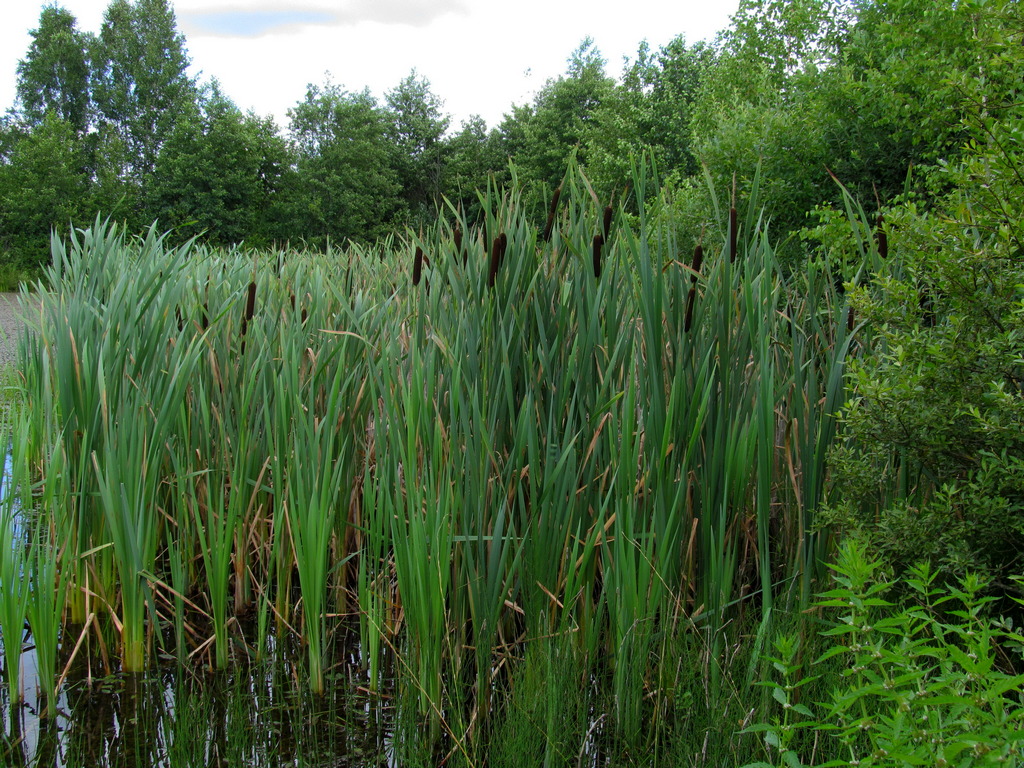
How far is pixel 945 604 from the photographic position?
2.13 meters

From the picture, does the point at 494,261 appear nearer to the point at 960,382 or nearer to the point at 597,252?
the point at 597,252

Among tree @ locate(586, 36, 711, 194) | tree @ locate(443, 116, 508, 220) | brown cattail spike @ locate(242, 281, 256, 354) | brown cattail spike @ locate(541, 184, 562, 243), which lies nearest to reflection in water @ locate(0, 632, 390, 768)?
brown cattail spike @ locate(242, 281, 256, 354)

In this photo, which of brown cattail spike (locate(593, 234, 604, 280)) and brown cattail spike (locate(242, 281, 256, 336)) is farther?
brown cattail spike (locate(242, 281, 256, 336))

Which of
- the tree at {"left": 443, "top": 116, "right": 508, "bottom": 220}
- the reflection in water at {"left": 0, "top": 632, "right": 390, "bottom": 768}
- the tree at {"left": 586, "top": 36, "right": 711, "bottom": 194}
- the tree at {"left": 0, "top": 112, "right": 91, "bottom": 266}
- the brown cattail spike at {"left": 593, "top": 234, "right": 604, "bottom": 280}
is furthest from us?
the tree at {"left": 443, "top": 116, "right": 508, "bottom": 220}

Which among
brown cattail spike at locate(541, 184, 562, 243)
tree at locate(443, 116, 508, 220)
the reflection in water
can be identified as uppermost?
tree at locate(443, 116, 508, 220)

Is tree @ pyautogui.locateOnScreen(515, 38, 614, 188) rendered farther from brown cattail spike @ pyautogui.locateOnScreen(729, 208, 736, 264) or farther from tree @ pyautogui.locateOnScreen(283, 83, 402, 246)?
brown cattail spike @ pyautogui.locateOnScreen(729, 208, 736, 264)

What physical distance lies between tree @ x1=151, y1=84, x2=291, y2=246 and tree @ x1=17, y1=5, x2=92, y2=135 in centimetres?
Answer: 1194

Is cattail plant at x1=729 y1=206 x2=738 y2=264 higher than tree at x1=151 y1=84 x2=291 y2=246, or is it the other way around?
tree at x1=151 y1=84 x2=291 y2=246

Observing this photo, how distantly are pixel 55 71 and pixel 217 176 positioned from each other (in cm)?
1757

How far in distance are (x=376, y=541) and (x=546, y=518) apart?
0.49 m

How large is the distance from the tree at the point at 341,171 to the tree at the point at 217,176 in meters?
1.92

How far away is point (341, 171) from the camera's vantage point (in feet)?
139

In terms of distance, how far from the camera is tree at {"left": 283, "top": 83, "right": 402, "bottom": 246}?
4056 cm

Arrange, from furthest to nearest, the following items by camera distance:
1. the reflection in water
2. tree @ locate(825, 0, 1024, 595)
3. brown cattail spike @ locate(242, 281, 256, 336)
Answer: brown cattail spike @ locate(242, 281, 256, 336), the reflection in water, tree @ locate(825, 0, 1024, 595)
